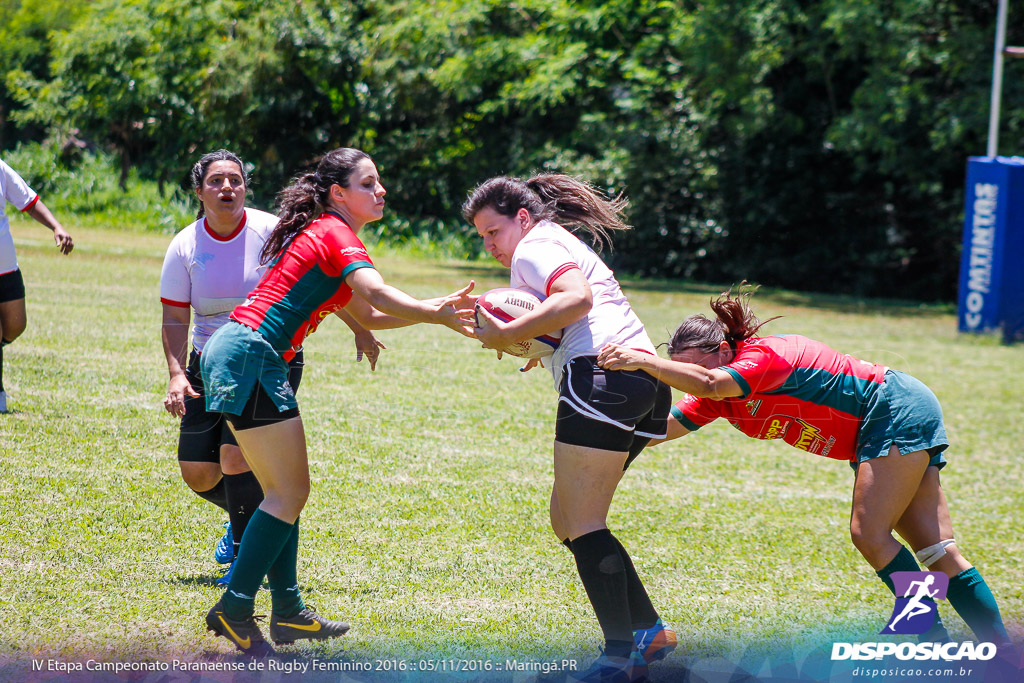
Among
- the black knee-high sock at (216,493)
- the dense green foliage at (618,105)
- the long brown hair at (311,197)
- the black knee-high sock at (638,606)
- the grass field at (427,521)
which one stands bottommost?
the grass field at (427,521)

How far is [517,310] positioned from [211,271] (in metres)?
1.65

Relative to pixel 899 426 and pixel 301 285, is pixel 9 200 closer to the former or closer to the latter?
pixel 301 285

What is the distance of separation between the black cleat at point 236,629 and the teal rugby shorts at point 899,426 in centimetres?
250

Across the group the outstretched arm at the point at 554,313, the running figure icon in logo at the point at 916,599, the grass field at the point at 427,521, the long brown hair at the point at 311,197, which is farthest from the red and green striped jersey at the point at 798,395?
the long brown hair at the point at 311,197

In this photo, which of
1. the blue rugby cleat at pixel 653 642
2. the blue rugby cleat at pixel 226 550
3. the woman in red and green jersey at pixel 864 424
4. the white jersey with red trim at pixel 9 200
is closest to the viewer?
the blue rugby cleat at pixel 653 642

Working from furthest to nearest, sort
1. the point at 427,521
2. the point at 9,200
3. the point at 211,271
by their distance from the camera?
1. the point at 9,200
2. the point at 427,521
3. the point at 211,271

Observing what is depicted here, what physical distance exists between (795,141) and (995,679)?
2295 cm

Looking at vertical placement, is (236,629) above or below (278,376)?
below

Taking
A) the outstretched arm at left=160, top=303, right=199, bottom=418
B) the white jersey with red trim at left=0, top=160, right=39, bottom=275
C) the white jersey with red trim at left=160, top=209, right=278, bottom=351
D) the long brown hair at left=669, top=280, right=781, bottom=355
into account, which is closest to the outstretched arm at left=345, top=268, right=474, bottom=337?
the long brown hair at left=669, top=280, right=781, bottom=355

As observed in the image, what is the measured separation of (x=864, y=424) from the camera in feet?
13.5

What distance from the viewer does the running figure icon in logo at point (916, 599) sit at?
4.12 metres

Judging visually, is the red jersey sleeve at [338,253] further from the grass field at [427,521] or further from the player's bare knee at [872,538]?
the player's bare knee at [872,538]

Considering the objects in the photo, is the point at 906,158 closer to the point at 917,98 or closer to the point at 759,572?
the point at 917,98

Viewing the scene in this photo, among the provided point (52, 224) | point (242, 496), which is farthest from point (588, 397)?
point (52, 224)
